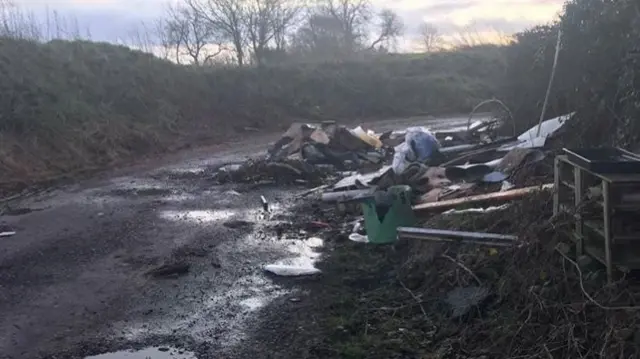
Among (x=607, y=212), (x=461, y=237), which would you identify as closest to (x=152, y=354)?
(x=461, y=237)

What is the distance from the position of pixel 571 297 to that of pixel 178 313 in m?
3.42

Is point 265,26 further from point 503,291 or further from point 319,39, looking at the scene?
point 503,291

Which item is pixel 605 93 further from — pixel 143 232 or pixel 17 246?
pixel 17 246

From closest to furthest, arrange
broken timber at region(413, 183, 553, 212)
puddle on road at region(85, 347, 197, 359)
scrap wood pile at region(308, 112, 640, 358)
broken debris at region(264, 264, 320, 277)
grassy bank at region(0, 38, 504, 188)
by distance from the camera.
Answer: scrap wood pile at region(308, 112, 640, 358)
puddle on road at region(85, 347, 197, 359)
broken debris at region(264, 264, 320, 277)
broken timber at region(413, 183, 553, 212)
grassy bank at region(0, 38, 504, 188)

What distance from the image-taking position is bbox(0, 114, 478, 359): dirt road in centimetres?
546

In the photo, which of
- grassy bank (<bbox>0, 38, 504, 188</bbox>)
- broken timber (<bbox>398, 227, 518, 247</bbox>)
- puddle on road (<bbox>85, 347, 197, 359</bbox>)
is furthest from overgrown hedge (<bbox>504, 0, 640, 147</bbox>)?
grassy bank (<bbox>0, 38, 504, 188</bbox>)

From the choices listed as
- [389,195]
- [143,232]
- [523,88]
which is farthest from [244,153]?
[389,195]

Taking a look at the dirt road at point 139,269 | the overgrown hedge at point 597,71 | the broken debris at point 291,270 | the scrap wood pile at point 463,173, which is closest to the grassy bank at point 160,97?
the dirt road at point 139,269

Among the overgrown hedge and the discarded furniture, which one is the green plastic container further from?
the overgrown hedge

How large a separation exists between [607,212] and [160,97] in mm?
21435

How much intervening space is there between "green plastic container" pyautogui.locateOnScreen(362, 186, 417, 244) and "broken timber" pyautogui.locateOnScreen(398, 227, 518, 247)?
0.57 metres

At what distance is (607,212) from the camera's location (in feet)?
14.1

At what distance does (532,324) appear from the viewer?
435 centimetres

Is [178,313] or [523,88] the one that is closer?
[178,313]
